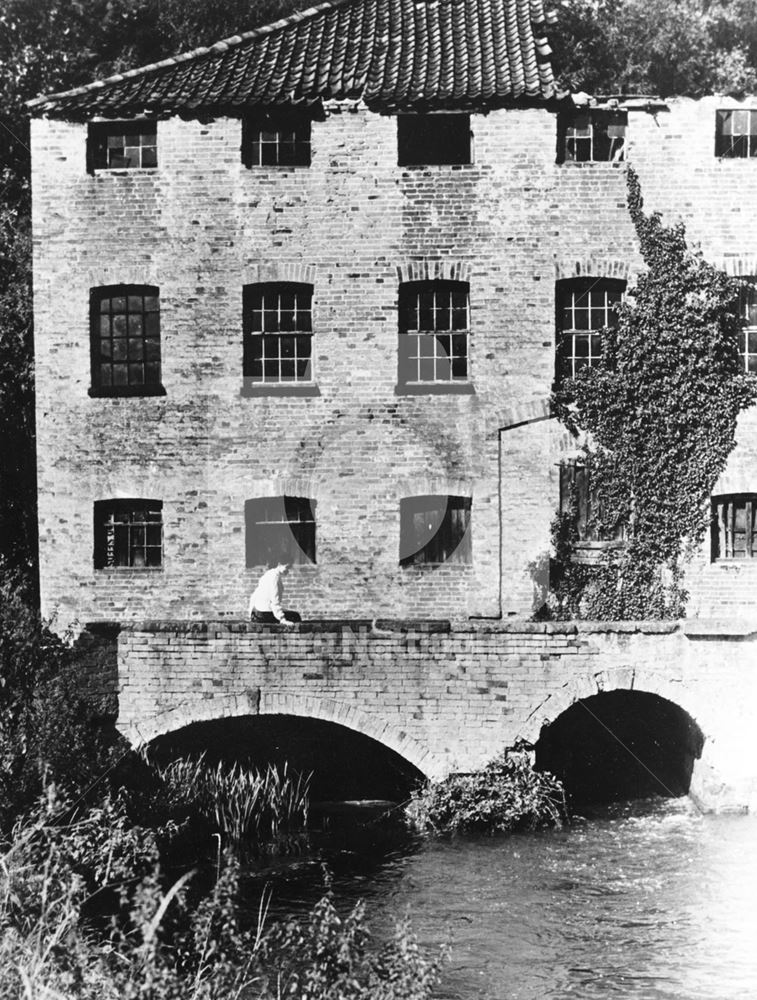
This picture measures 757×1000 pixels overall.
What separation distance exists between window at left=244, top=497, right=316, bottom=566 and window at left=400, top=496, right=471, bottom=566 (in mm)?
1566

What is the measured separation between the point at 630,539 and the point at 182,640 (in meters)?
7.60

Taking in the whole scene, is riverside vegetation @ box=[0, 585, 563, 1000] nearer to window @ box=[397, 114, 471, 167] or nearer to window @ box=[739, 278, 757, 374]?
window @ box=[739, 278, 757, 374]

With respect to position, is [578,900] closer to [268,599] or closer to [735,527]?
[268,599]

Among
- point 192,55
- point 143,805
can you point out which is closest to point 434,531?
point 143,805

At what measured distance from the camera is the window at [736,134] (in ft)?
62.9

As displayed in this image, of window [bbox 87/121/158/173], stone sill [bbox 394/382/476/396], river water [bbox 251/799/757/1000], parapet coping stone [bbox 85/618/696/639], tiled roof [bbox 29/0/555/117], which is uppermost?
tiled roof [bbox 29/0/555/117]

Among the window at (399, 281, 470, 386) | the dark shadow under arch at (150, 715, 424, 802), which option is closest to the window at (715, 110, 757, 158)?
the window at (399, 281, 470, 386)

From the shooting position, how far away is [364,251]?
63.4 ft

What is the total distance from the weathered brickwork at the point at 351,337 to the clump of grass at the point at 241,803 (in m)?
4.60

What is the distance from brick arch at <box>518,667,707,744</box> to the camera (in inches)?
586

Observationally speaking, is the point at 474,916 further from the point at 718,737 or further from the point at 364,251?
the point at 364,251

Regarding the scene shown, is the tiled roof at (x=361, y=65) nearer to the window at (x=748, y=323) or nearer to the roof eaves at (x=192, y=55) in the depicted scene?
the roof eaves at (x=192, y=55)

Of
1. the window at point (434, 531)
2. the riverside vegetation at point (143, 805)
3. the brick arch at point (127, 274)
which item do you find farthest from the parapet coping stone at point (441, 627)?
→ the brick arch at point (127, 274)

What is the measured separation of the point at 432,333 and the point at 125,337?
5012 mm
